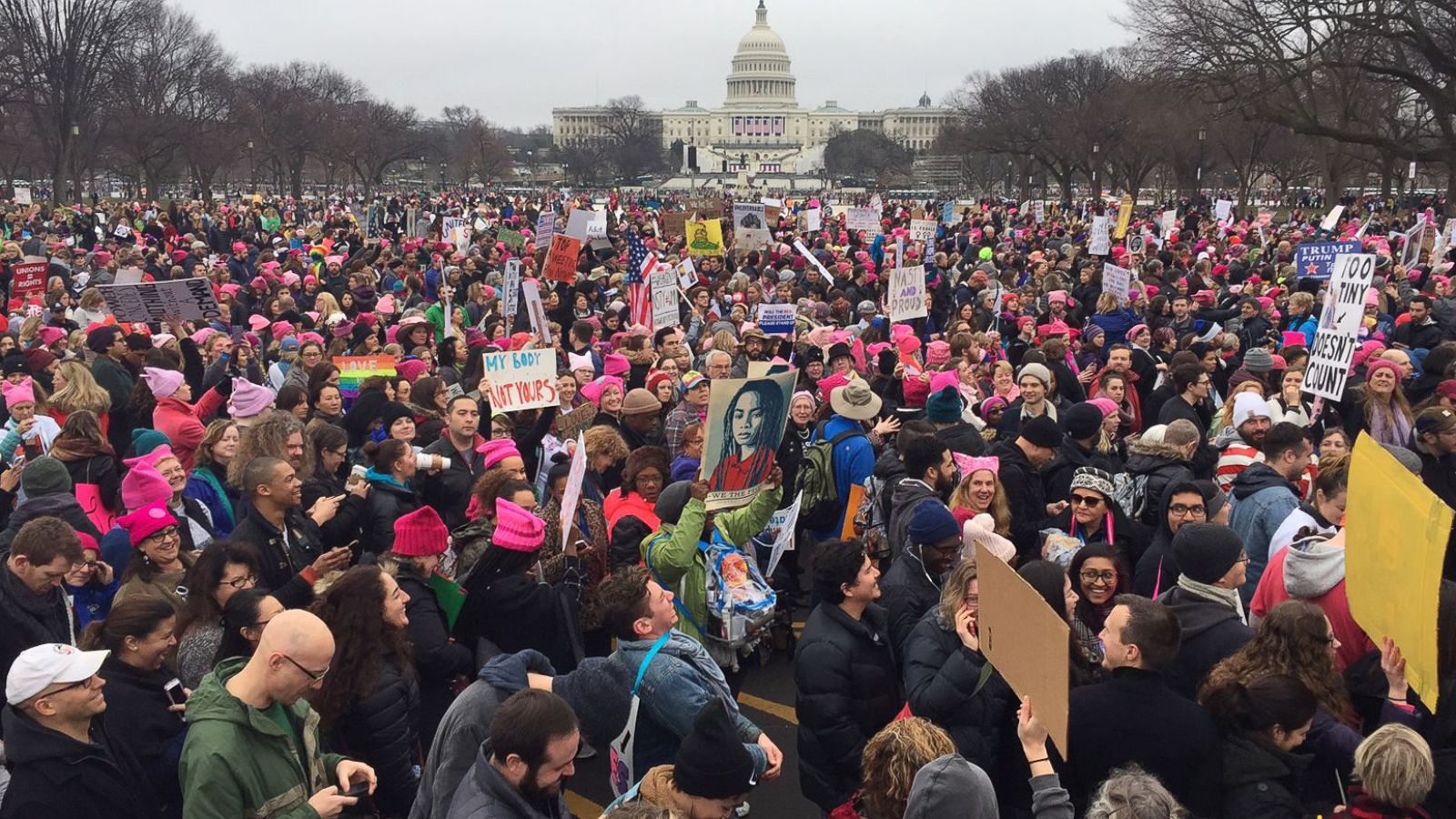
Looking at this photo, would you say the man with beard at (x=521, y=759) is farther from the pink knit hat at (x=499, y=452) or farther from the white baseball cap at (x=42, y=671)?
the pink knit hat at (x=499, y=452)

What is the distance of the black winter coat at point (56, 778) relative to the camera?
11.4 feet

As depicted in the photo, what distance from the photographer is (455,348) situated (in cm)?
1081

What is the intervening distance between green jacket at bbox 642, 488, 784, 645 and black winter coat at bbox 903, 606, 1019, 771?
1173mm

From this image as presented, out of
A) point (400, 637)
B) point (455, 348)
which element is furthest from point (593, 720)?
point (455, 348)

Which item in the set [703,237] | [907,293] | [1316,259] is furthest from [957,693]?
[703,237]

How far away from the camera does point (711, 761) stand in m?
3.28

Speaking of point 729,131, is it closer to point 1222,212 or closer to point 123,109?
point 123,109

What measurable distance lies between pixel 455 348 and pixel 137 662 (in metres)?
6.90

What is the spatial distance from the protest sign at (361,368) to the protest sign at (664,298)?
12.1 feet

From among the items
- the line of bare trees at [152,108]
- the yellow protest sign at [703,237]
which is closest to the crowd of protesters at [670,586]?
the yellow protest sign at [703,237]

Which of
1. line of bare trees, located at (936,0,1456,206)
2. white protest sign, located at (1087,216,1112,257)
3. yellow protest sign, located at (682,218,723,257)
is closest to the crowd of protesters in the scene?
yellow protest sign, located at (682,218,723,257)

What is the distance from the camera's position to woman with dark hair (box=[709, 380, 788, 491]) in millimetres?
5273

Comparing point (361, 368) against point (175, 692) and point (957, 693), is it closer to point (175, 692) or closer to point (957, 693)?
point (175, 692)

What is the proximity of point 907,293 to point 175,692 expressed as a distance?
9.59m
